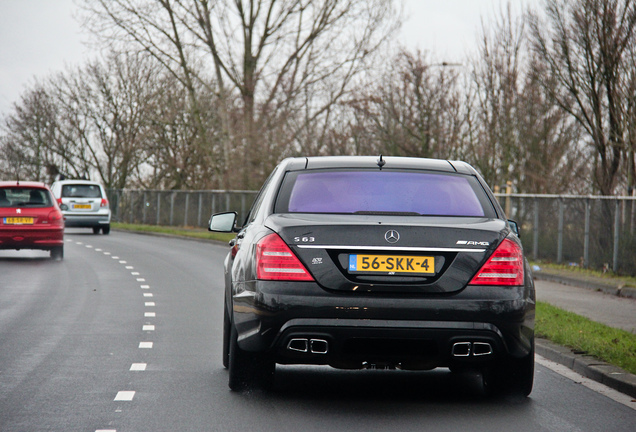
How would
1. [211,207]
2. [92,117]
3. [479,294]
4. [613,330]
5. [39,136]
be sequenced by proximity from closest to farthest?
[479,294] < [613,330] < [211,207] < [92,117] < [39,136]

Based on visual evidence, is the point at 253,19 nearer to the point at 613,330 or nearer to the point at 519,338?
the point at 613,330

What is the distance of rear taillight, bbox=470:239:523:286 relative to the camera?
19.3 ft

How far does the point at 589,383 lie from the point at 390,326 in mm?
2453

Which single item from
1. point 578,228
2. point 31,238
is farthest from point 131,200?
point 578,228

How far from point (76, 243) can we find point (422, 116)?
43.5 feet

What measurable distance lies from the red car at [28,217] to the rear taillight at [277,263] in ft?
51.4

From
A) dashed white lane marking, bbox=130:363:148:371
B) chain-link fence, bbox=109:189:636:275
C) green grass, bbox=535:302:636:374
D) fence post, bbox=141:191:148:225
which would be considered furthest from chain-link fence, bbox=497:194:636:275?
fence post, bbox=141:191:148:225

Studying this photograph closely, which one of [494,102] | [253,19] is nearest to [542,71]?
[494,102]

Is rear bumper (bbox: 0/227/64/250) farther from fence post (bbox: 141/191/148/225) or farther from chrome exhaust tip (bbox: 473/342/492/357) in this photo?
fence post (bbox: 141/191/148/225)

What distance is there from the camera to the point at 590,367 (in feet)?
25.6

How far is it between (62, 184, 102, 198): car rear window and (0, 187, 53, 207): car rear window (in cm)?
1420

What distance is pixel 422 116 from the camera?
1398 inches

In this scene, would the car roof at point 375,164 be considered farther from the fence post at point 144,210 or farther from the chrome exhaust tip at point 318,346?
the fence post at point 144,210

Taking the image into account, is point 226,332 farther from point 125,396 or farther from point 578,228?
point 578,228
